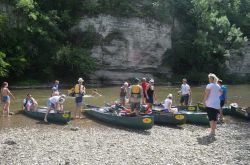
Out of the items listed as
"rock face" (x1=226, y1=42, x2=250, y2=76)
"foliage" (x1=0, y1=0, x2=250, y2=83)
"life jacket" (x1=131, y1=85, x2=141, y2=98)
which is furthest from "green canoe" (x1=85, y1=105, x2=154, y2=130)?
"rock face" (x1=226, y1=42, x2=250, y2=76)

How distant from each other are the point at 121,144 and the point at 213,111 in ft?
11.2

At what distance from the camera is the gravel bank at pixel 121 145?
460 inches

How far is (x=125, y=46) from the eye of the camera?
40.7m

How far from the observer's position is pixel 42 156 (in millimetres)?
11828

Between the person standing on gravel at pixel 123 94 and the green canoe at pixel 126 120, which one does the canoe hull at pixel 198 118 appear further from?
the person standing on gravel at pixel 123 94

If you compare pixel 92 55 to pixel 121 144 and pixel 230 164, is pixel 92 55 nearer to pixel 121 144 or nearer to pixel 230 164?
pixel 121 144

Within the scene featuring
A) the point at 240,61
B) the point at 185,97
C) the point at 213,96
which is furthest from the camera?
the point at 240,61

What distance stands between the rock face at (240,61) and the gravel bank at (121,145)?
1304 inches

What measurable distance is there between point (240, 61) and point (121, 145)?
39.8 meters

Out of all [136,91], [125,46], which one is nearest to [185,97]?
[136,91]

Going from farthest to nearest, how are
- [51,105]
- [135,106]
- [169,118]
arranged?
[51,105] < [169,118] < [135,106]

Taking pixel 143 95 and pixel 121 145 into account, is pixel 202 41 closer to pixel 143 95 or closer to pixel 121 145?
pixel 143 95

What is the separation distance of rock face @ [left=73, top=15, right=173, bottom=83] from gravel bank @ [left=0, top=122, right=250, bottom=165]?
75.8 feet

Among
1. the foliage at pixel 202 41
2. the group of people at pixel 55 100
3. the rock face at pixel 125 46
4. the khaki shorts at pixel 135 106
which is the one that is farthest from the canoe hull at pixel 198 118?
the foliage at pixel 202 41
